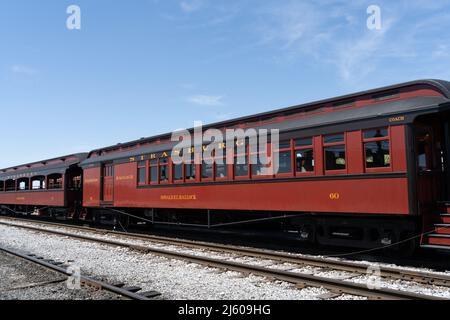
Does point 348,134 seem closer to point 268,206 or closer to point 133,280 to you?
point 268,206

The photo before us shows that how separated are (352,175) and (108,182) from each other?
10915mm

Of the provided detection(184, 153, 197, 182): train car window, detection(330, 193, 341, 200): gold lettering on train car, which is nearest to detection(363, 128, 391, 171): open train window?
detection(330, 193, 341, 200): gold lettering on train car

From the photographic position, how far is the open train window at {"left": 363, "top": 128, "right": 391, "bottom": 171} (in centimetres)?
823

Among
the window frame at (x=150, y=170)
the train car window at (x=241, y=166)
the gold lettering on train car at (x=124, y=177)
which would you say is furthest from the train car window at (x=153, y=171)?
the train car window at (x=241, y=166)

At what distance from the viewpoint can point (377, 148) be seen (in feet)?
27.5

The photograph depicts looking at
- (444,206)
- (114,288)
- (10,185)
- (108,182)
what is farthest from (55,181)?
(444,206)

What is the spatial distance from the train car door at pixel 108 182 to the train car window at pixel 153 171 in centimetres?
293

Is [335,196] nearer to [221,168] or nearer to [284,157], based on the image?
[284,157]

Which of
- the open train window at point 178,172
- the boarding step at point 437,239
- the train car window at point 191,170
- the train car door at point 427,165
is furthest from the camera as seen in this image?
the open train window at point 178,172

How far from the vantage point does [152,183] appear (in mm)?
14117

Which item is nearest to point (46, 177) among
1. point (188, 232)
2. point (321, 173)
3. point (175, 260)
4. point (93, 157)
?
point (93, 157)

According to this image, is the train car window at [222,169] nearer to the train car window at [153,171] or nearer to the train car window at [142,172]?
the train car window at [153,171]

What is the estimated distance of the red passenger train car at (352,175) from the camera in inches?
313
